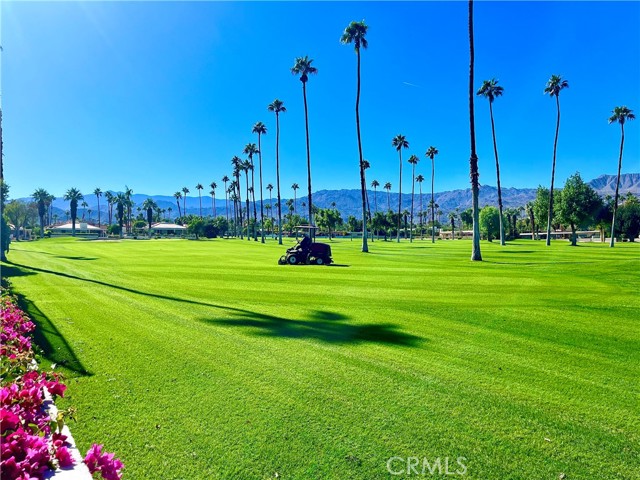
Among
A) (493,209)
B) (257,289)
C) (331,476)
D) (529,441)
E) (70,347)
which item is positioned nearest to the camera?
(331,476)

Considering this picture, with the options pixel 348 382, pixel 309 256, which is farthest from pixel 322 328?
pixel 309 256

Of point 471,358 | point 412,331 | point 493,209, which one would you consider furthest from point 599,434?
Answer: point 493,209

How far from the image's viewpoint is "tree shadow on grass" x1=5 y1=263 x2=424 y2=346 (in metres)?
7.62

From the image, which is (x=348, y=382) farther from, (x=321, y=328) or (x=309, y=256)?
(x=309, y=256)

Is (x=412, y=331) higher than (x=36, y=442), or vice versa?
(x=36, y=442)

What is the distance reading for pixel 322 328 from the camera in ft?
27.5

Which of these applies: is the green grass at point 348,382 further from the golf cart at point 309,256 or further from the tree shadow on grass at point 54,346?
the golf cart at point 309,256

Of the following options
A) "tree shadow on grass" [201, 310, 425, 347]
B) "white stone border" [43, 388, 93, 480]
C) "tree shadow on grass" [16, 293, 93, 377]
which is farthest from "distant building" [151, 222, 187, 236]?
"white stone border" [43, 388, 93, 480]

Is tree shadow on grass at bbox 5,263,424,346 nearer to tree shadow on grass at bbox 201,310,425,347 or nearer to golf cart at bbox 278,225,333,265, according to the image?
tree shadow on grass at bbox 201,310,425,347

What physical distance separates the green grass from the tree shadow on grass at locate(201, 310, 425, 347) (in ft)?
0.19

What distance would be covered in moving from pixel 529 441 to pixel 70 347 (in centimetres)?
695

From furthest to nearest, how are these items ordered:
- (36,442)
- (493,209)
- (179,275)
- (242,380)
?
(493,209), (179,275), (242,380), (36,442)

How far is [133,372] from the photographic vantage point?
18.9ft

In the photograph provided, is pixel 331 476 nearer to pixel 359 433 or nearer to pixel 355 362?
pixel 359 433
